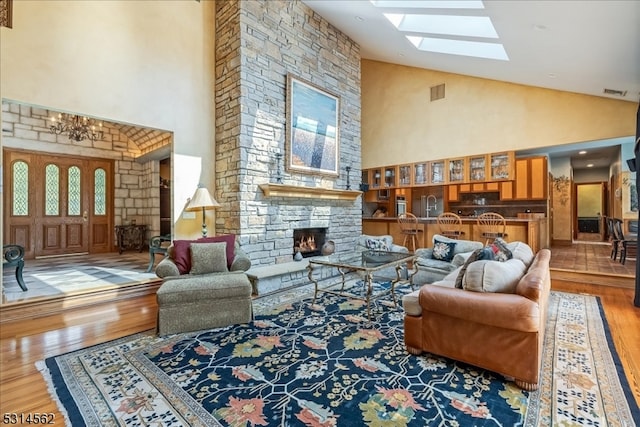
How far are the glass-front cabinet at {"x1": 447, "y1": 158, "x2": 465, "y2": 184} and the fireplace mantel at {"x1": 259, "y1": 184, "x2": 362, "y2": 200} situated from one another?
2.23 m

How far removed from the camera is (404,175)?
25.0 feet

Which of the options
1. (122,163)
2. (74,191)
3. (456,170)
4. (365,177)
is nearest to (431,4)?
(456,170)

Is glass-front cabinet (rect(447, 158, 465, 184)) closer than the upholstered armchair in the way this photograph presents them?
No

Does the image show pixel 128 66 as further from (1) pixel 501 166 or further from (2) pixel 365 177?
(1) pixel 501 166

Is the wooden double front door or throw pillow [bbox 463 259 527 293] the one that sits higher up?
the wooden double front door

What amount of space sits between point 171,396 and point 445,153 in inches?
265

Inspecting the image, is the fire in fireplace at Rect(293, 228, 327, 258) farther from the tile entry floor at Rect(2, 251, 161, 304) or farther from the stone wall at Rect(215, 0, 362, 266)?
the tile entry floor at Rect(2, 251, 161, 304)

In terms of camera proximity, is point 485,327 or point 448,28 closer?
point 485,327

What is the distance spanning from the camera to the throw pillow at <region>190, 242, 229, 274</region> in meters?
3.39

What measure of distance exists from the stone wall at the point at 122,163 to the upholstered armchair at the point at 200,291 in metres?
3.90

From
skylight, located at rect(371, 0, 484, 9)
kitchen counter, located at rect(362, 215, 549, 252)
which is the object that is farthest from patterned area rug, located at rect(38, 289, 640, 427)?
skylight, located at rect(371, 0, 484, 9)

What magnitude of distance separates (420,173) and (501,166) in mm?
1698

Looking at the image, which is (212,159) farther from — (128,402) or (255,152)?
(128,402)

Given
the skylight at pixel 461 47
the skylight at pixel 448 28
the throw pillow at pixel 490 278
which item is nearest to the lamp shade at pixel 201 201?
the throw pillow at pixel 490 278
